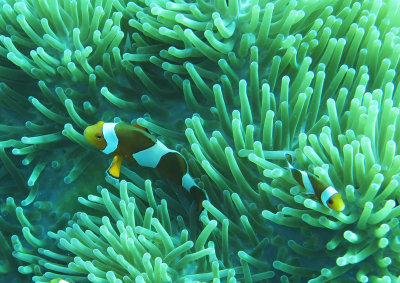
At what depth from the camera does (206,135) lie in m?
1.35

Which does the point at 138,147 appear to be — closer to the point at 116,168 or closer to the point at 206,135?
the point at 116,168

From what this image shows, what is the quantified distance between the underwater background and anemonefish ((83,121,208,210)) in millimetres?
47

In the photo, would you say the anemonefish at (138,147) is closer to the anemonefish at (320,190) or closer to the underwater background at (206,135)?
the underwater background at (206,135)

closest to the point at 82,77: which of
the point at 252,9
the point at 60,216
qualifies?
the point at 60,216

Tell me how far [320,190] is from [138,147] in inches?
20.7

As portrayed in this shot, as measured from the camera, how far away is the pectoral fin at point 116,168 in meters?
1.23

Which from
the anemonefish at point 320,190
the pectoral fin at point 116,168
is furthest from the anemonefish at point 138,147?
the anemonefish at point 320,190

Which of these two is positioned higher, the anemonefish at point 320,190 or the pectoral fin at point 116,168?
the anemonefish at point 320,190

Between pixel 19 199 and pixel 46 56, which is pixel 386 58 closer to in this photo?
pixel 46 56

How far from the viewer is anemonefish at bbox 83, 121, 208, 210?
1244mm

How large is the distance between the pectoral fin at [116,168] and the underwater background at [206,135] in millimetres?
36

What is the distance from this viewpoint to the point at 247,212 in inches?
46.5

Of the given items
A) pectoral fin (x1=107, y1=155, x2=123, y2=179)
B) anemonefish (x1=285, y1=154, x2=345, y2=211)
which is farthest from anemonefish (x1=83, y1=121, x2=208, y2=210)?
anemonefish (x1=285, y1=154, x2=345, y2=211)

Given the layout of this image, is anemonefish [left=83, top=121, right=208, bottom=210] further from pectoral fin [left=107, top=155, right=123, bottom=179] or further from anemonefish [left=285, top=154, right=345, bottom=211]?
anemonefish [left=285, top=154, right=345, bottom=211]
